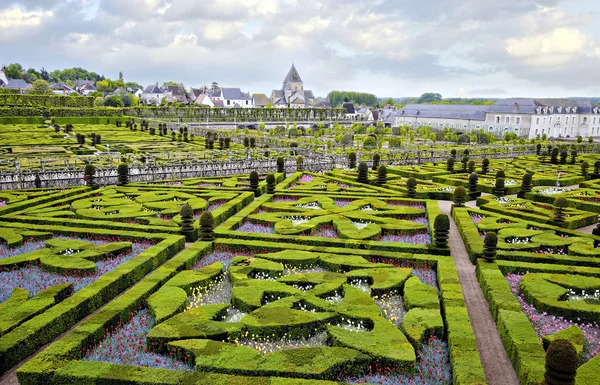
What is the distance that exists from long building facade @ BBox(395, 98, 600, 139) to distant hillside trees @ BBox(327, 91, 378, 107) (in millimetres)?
99685

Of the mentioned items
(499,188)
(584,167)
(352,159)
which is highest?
(584,167)

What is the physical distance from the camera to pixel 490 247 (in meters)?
12.7

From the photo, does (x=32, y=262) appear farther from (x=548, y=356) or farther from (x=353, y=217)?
(x=548, y=356)

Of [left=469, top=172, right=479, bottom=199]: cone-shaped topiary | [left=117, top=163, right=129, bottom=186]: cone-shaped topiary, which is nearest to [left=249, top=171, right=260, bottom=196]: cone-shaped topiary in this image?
[left=117, top=163, right=129, bottom=186]: cone-shaped topiary

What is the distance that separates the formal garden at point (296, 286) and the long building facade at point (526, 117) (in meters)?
56.0

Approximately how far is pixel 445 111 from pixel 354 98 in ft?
340

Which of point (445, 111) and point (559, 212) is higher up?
point (445, 111)

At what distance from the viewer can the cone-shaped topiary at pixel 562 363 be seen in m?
6.55

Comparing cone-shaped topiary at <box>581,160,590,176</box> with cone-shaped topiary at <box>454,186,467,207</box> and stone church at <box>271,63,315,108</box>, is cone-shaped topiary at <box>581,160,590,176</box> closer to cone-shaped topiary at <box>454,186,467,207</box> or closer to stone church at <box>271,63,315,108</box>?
cone-shaped topiary at <box>454,186,467,207</box>

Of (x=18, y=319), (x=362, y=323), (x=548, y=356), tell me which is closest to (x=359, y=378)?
(x=362, y=323)

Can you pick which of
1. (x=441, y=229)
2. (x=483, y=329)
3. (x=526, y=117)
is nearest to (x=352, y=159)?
(x=441, y=229)

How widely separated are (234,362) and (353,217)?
9891 millimetres

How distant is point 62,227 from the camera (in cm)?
1556

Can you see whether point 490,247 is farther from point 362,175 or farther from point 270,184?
point 362,175
